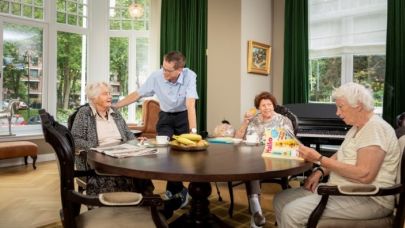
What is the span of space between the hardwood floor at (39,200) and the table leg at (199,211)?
1.46 feet

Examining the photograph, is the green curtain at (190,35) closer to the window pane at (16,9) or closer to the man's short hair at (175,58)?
the window pane at (16,9)

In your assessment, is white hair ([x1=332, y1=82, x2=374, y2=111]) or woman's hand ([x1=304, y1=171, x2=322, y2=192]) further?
woman's hand ([x1=304, y1=171, x2=322, y2=192])

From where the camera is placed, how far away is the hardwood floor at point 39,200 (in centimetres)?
289

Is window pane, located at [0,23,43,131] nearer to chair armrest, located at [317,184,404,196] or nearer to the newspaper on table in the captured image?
the newspaper on table

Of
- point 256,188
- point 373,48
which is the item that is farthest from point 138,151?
point 373,48

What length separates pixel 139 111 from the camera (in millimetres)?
6824

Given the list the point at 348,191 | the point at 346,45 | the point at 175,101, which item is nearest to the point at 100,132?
the point at 175,101

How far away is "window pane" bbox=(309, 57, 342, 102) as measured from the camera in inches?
196

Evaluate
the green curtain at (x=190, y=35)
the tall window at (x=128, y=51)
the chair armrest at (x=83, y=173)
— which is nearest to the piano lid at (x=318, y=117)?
the green curtain at (x=190, y=35)

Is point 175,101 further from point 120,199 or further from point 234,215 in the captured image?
point 120,199

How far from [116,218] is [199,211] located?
3.09 ft

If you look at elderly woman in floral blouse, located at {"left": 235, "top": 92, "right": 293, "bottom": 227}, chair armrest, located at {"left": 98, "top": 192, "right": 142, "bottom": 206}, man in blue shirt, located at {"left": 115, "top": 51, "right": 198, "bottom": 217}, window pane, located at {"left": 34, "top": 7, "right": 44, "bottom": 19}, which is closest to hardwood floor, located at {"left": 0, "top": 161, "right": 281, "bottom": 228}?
man in blue shirt, located at {"left": 115, "top": 51, "right": 198, "bottom": 217}

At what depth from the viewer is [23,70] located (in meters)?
5.82

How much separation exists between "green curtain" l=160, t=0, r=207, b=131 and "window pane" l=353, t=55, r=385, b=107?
7.31 ft
